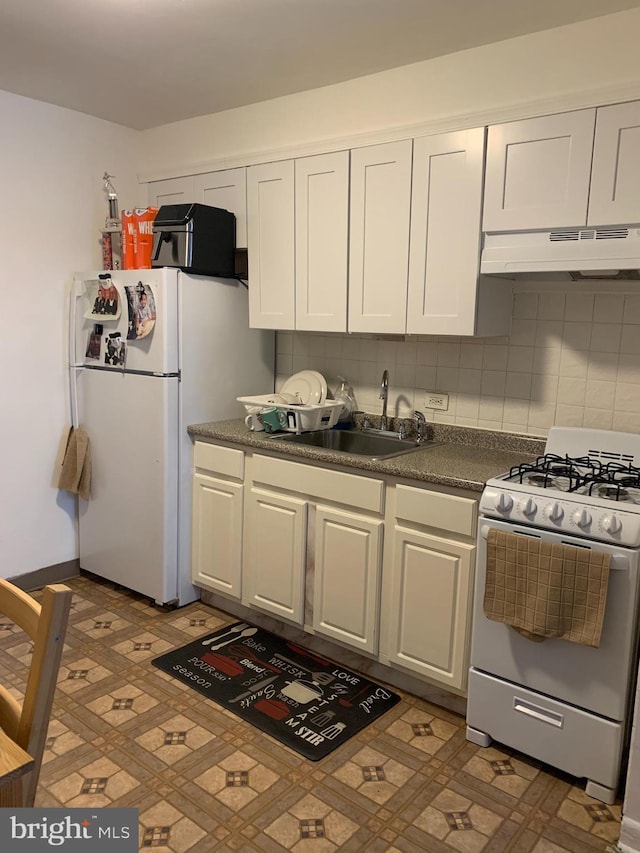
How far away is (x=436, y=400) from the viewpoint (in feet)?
10.1

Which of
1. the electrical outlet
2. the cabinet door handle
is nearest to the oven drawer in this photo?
the cabinet door handle

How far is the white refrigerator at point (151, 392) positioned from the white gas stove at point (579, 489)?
161 centimetres

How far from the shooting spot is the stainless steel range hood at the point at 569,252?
7.19ft

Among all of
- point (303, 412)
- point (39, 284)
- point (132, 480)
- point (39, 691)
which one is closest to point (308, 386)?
point (303, 412)

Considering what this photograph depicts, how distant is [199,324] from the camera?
10.6ft

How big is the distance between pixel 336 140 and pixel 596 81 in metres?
1.14

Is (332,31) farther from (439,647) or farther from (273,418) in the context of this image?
(439,647)

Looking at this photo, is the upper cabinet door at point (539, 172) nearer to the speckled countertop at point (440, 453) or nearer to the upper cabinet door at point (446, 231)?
the upper cabinet door at point (446, 231)

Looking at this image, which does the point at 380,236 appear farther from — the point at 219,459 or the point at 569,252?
the point at 219,459

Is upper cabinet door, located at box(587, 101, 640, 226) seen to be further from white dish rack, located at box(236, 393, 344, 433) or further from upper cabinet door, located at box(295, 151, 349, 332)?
white dish rack, located at box(236, 393, 344, 433)

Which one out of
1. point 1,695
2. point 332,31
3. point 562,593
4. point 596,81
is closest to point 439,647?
point 562,593

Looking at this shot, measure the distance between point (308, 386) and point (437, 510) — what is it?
3.94 ft

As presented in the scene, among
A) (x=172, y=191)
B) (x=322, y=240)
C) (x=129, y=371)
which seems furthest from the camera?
(x=172, y=191)

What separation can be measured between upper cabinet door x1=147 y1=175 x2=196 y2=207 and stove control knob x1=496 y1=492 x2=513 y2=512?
7.77 ft
